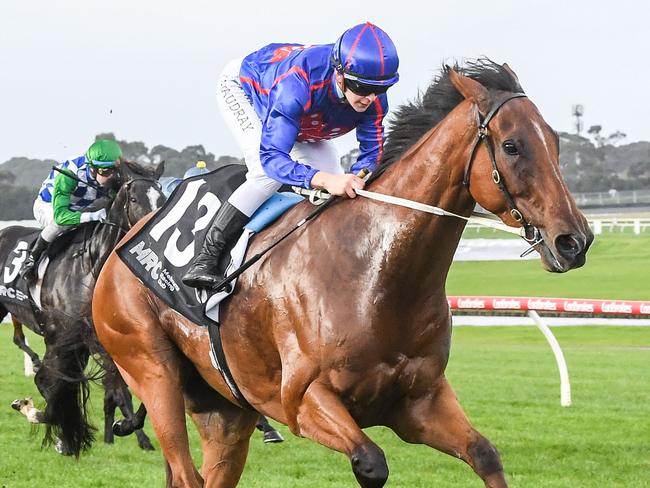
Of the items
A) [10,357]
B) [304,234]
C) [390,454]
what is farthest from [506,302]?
[10,357]

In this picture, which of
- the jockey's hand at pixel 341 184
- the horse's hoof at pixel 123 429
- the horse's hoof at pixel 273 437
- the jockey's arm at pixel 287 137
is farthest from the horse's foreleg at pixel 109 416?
the jockey's hand at pixel 341 184

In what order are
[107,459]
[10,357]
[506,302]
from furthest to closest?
1. [10,357]
2. [506,302]
3. [107,459]

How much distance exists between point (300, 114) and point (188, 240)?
0.89 m

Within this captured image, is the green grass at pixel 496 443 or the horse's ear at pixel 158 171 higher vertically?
the horse's ear at pixel 158 171

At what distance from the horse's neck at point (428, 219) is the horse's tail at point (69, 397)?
106 inches

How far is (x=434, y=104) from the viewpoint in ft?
12.6

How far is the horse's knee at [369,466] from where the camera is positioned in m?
3.54

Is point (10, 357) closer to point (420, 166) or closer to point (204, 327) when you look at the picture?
point (204, 327)

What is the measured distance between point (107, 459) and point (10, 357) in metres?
6.58

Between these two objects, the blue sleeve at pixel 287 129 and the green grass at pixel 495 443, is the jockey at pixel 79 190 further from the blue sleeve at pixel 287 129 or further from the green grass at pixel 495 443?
the blue sleeve at pixel 287 129

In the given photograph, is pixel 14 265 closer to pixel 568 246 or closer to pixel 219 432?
pixel 219 432

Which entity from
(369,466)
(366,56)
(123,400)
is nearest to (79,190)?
(123,400)

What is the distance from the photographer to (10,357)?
13.0m

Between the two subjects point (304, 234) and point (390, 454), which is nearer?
point (304, 234)
